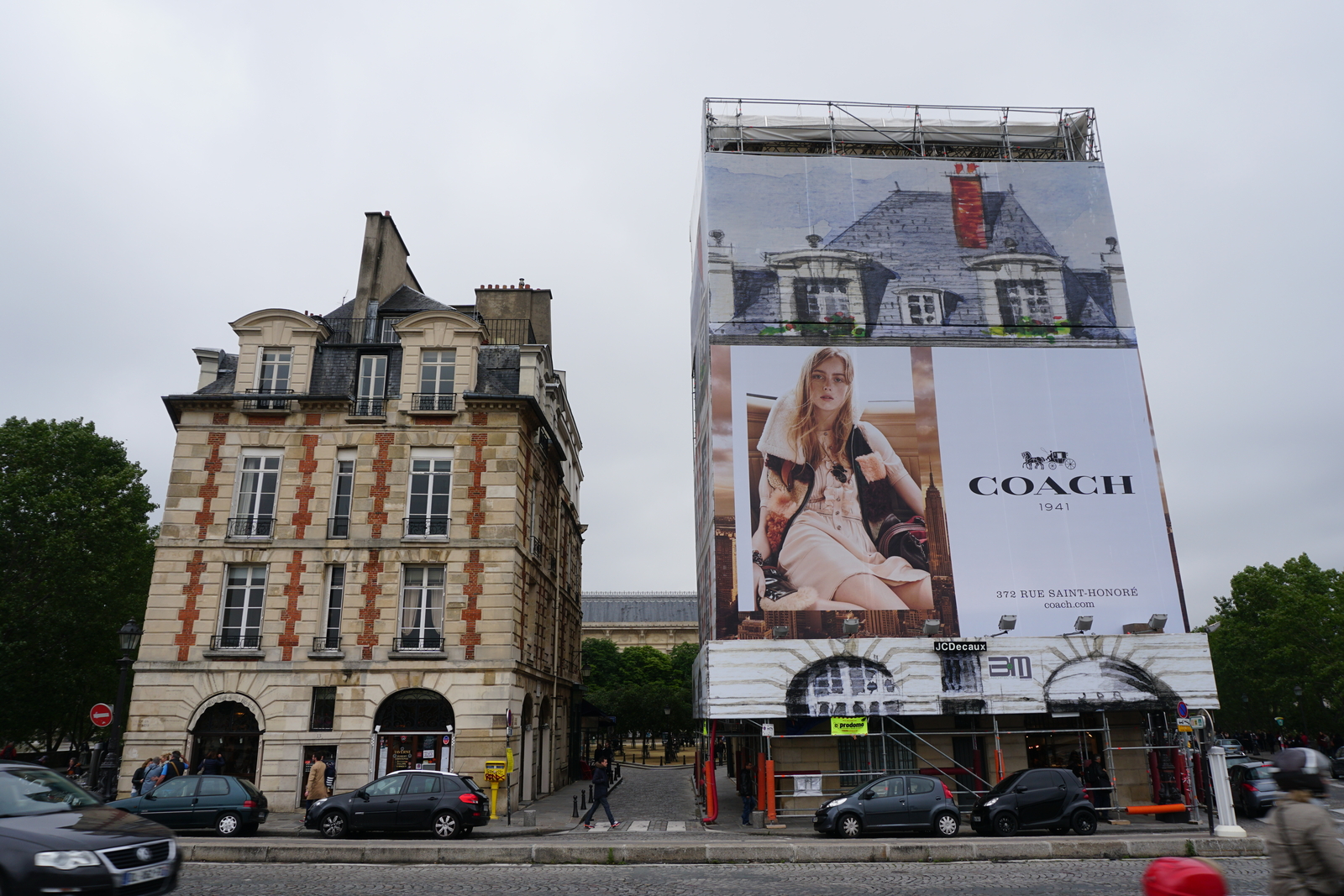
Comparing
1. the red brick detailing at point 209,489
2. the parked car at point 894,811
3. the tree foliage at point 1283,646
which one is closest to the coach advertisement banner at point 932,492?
the parked car at point 894,811

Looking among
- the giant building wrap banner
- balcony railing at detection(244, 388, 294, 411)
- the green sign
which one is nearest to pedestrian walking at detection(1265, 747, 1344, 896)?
the green sign

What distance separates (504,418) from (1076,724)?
64.6 ft

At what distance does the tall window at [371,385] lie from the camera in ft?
92.3

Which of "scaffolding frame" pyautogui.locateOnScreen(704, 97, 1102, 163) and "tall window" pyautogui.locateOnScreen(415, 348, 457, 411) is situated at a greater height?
"scaffolding frame" pyautogui.locateOnScreen(704, 97, 1102, 163)

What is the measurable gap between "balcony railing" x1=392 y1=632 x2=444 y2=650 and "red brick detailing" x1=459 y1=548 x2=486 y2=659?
2.39 feet

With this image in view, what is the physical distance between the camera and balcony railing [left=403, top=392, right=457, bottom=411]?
2800 centimetres

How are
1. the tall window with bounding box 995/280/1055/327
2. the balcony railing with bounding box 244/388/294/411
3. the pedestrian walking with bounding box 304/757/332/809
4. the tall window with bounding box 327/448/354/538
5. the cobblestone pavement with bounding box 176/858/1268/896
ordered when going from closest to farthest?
the cobblestone pavement with bounding box 176/858/1268/896 → the pedestrian walking with bounding box 304/757/332/809 → the tall window with bounding box 327/448/354/538 → the balcony railing with bounding box 244/388/294/411 → the tall window with bounding box 995/280/1055/327

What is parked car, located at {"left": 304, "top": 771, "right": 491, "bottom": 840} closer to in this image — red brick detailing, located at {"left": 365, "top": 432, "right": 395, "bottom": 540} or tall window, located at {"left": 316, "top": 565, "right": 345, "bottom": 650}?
tall window, located at {"left": 316, "top": 565, "right": 345, "bottom": 650}

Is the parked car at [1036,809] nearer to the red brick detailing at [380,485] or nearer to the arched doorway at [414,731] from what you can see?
the arched doorway at [414,731]

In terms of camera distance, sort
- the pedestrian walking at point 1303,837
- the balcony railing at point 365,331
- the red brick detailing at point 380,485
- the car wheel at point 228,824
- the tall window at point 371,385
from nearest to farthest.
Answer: the pedestrian walking at point 1303,837, the car wheel at point 228,824, the red brick detailing at point 380,485, the tall window at point 371,385, the balcony railing at point 365,331

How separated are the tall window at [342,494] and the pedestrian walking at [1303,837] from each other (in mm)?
24997

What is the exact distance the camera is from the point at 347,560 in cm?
2662

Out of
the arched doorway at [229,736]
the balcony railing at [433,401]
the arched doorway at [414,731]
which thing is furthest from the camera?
the balcony railing at [433,401]

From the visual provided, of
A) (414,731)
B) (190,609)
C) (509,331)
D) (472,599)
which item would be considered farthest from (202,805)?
(509,331)
